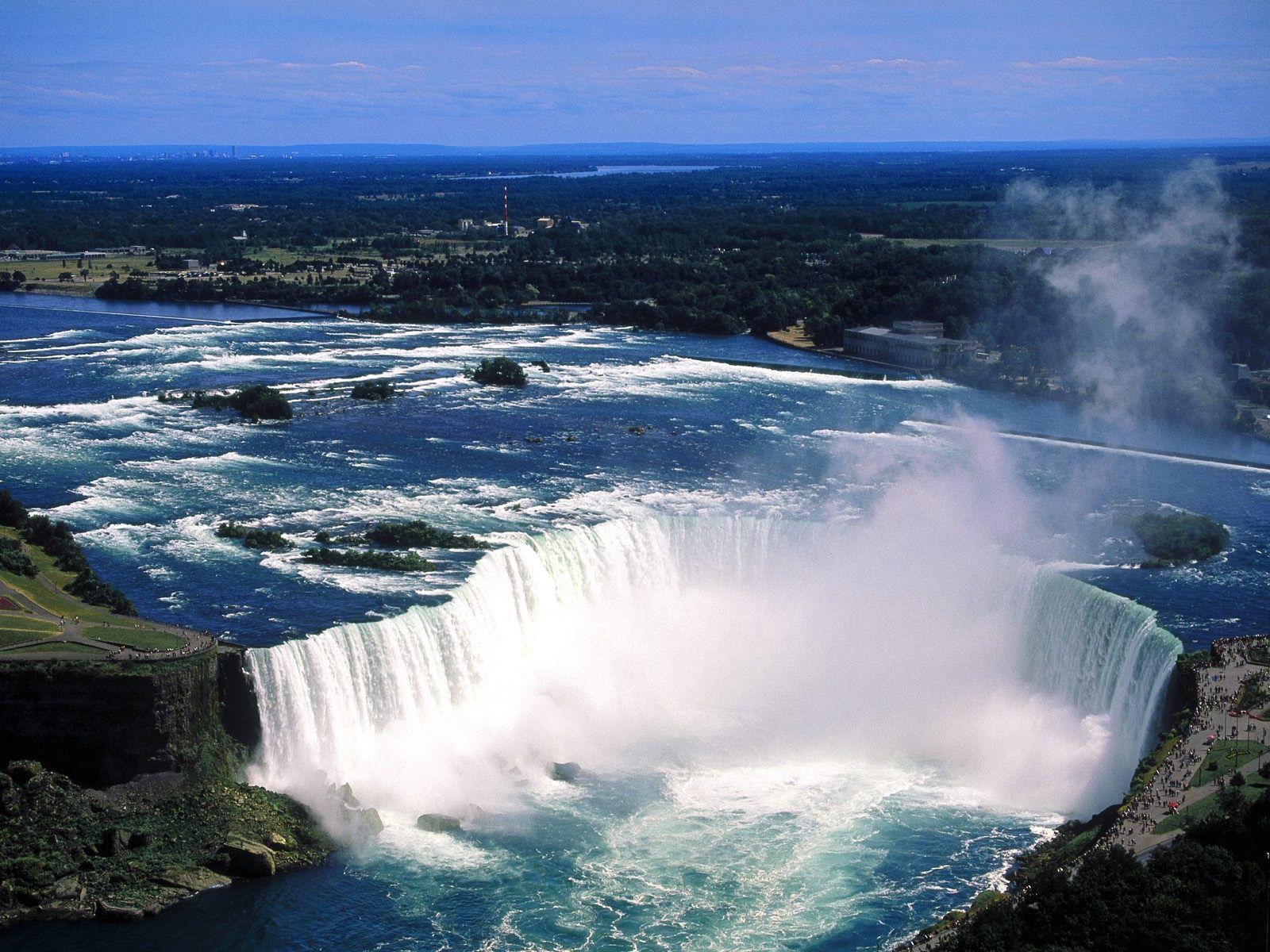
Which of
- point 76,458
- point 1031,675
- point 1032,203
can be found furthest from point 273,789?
point 1032,203

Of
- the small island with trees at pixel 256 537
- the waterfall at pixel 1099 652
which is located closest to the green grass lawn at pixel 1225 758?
the waterfall at pixel 1099 652

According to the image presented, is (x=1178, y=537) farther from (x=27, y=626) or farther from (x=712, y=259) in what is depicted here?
(x=712, y=259)

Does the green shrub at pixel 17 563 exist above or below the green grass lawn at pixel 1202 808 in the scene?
above

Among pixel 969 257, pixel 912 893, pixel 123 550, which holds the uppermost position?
pixel 969 257

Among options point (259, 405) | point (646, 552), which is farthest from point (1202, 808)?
point (259, 405)

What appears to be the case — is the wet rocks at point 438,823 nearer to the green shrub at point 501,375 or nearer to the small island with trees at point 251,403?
the small island with trees at point 251,403

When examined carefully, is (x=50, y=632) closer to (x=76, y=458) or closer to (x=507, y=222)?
(x=76, y=458)
